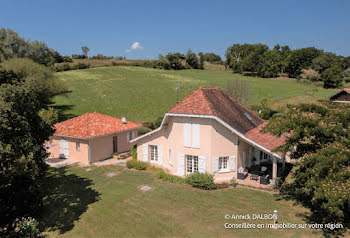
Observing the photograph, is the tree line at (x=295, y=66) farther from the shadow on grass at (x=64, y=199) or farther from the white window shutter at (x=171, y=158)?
the shadow on grass at (x=64, y=199)

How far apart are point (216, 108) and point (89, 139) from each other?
12.6 metres

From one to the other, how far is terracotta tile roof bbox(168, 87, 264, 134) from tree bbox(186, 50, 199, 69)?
78914mm

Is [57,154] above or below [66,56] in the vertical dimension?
below

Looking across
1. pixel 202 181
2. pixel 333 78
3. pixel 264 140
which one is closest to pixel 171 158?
pixel 202 181

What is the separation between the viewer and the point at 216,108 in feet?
65.9

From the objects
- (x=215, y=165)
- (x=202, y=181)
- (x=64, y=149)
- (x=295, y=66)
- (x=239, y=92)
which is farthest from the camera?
(x=295, y=66)

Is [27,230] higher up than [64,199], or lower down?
higher up

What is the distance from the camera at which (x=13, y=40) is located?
5203cm

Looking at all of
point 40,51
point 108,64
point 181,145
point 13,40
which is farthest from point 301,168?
point 108,64

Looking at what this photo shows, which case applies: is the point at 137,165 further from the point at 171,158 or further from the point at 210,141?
the point at 210,141

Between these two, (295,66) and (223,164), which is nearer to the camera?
(223,164)

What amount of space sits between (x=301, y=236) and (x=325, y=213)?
3149 mm

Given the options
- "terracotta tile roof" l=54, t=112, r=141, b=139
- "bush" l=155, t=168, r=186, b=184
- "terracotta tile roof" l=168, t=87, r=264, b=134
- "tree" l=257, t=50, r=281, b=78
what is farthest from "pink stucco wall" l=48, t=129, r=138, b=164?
"tree" l=257, t=50, r=281, b=78

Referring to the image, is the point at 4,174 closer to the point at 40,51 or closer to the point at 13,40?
the point at 13,40
